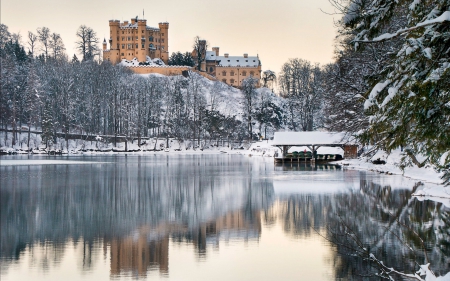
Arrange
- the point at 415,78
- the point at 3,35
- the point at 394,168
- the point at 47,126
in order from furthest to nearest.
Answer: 1. the point at 3,35
2. the point at 47,126
3. the point at 394,168
4. the point at 415,78

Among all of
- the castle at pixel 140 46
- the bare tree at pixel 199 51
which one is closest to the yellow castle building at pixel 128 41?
the castle at pixel 140 46

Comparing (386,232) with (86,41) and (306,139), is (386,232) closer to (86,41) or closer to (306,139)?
(306,139)

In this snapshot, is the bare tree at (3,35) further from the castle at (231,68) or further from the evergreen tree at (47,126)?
the castle at (231,68)

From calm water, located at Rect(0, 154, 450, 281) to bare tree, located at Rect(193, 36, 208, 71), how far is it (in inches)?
3335

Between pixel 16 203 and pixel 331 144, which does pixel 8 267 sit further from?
pixel 331 144

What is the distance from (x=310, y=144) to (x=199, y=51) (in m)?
67.8

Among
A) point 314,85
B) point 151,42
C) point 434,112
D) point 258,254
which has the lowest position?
point 258,254

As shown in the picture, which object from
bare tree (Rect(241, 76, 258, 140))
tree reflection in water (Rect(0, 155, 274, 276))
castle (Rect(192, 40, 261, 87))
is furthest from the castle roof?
tree reflection in water (Rect(0, 155, 274, 276))

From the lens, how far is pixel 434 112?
25.8 feet

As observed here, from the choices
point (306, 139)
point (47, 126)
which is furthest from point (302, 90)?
point (47, 126)

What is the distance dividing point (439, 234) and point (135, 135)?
2457 inches

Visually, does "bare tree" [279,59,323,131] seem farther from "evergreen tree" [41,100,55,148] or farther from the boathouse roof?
"evergreen tree" [41,100,55,148]

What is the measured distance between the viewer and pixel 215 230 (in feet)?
54.3

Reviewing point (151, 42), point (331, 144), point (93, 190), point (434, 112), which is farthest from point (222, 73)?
point (434, 112)
